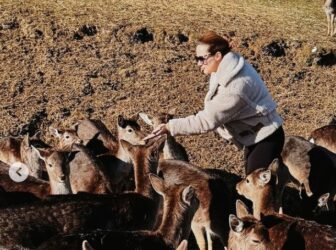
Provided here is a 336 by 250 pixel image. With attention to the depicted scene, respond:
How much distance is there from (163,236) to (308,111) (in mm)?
6204

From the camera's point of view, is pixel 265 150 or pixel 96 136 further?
pixel 96 136

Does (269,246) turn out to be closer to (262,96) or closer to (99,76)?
(262,96)

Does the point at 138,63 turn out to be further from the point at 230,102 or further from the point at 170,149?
the point at 230,102

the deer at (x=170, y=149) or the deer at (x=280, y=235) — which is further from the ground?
the deer at (x=280, y=235)

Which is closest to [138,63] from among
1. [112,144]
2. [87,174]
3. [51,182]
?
[112,144]

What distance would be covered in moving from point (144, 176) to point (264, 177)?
4.46 feet

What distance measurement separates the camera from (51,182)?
25.4 ft

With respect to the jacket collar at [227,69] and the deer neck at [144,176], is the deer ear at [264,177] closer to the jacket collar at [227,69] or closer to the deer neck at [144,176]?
the jacket collar at [227,69]

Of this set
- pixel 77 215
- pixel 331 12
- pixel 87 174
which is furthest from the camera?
pixel 331 12

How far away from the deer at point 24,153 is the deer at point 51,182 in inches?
36.6

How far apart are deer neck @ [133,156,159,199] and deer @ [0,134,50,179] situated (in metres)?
2.05

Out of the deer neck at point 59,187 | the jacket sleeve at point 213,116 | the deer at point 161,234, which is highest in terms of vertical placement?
the jacket sleeve at point 213,116

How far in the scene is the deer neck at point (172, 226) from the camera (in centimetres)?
604

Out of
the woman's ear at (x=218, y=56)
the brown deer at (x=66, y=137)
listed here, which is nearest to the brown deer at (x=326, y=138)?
the brown deer at (x=66, y=137)
